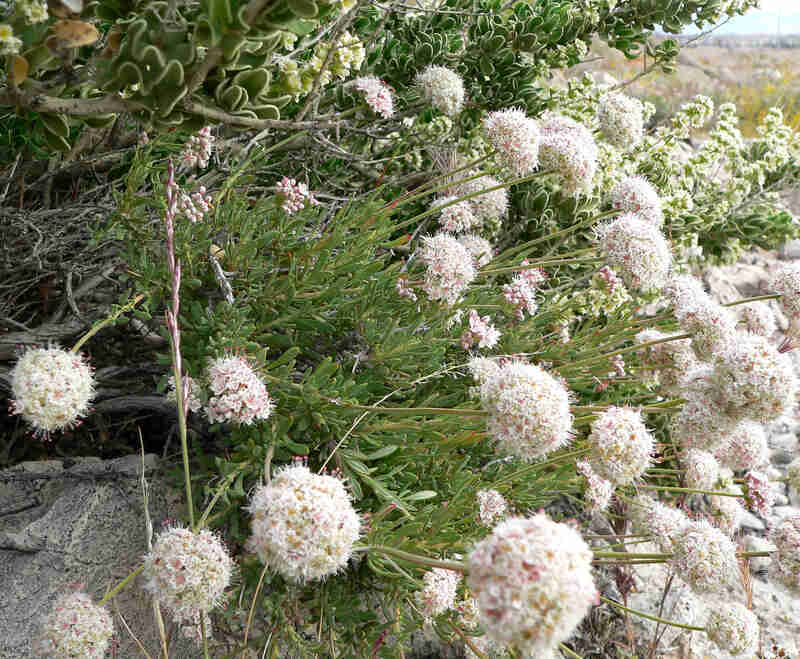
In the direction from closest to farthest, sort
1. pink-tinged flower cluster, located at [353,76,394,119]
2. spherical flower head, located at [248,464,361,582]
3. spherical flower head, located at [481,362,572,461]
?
spherical flower head, located at [248,464,361,582] < spherical flower head, located at [481,362,572,461] < pink-tinged flower cluster, located at [353,76,394,119]

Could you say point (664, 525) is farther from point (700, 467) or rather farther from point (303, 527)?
point (303, 527)

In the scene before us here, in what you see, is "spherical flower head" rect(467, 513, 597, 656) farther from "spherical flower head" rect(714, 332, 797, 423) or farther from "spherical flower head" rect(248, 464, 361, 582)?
"spherical flower head" rect(714, 332, 797, 423)

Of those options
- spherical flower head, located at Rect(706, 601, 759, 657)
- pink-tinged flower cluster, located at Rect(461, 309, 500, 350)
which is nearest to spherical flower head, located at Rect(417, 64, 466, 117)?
pink-tinged flower cluster, located at Rect(461, 309, 500, 350)

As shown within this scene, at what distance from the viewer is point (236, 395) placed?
1974 millimetres

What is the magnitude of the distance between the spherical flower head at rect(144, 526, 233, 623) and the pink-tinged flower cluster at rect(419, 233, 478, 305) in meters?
1.31

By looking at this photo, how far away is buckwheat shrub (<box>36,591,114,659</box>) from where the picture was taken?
5.63 ft

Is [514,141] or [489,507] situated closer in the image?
[489,507]

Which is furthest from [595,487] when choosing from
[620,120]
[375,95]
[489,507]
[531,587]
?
[375,95]

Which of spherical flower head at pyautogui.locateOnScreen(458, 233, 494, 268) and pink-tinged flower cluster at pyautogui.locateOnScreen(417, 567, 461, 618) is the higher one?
spherical flower head at pyautogui.locateOnScreen(458, 233, 494, 268)

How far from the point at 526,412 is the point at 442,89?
6.12 ft

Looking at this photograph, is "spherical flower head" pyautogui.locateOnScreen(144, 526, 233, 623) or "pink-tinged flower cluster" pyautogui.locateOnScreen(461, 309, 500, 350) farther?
"pink-tinged flower cluster" pyautogui.locateOnScreen(461, 309, 500, 350)

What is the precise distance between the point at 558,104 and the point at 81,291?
295 centimetres

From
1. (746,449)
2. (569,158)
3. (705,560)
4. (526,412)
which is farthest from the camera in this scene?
(569,158)

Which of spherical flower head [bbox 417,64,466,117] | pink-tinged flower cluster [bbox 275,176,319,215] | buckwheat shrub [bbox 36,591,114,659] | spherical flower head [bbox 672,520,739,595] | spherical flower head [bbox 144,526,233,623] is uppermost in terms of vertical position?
spherical flower head [bbox 417,64,466,117]
